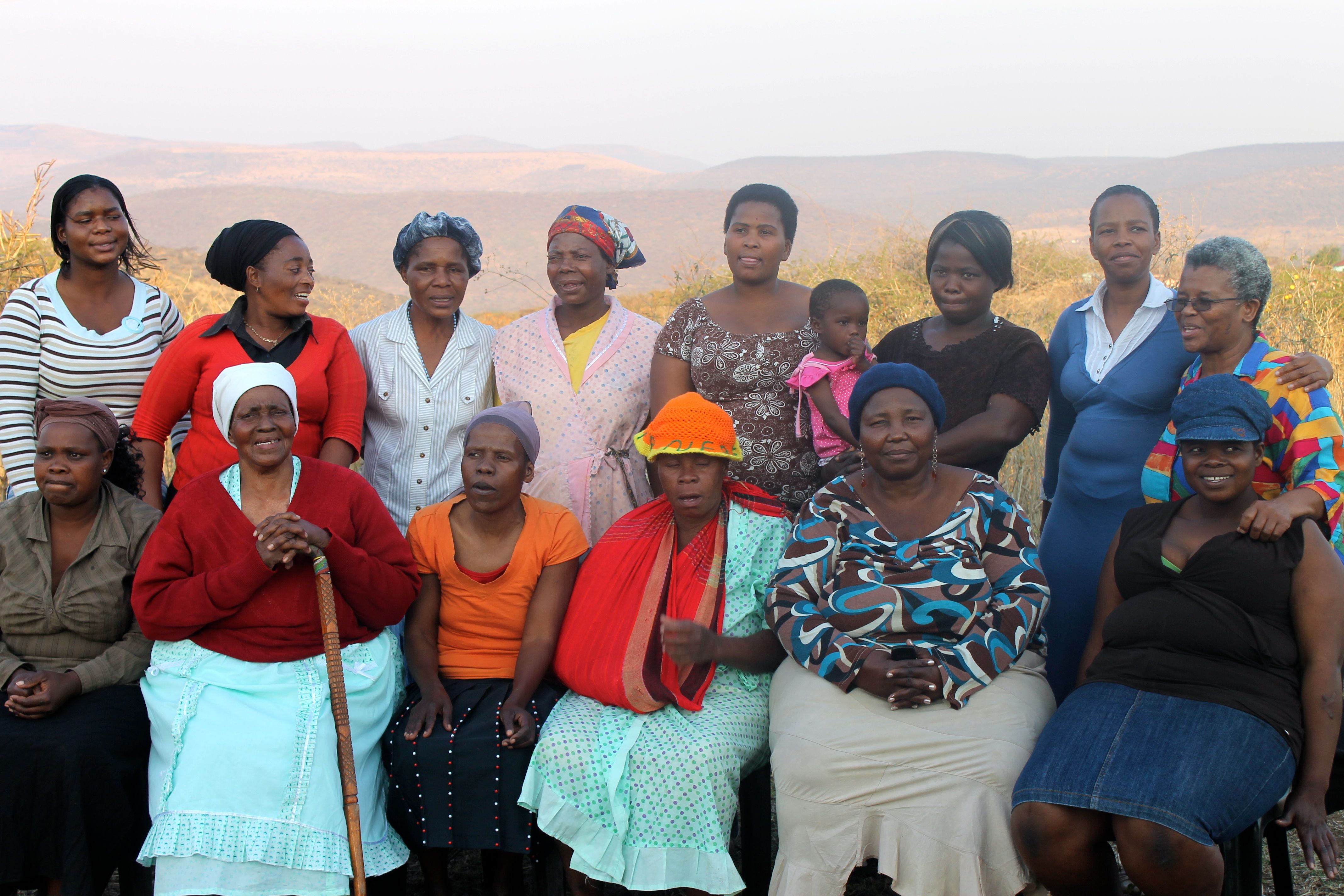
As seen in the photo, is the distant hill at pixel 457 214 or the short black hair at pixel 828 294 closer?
the short black hair at pixel 828 294

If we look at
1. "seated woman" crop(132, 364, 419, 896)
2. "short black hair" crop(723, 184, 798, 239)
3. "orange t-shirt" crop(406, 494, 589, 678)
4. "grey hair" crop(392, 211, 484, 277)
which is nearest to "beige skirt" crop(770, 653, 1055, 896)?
"orange t-shirt" crop(406, 494, 589, 678)

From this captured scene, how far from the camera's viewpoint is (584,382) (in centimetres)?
455

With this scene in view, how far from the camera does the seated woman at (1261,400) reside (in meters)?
3.18

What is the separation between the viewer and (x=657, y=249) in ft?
172

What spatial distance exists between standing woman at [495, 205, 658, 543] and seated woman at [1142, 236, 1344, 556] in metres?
2.11

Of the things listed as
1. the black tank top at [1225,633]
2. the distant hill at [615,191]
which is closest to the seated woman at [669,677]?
the black tank top at [1225,633]

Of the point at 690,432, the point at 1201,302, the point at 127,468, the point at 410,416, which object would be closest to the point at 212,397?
the point at 127,468

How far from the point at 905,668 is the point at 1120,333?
1.79m

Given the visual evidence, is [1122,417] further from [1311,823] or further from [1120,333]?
[1311,823]

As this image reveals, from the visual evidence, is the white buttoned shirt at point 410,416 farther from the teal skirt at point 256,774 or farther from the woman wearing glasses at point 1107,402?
the woman wearing glasses at point 1107,402

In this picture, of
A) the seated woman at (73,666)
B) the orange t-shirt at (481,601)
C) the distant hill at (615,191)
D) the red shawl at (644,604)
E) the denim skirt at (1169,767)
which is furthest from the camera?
the distant hill at (615,191)

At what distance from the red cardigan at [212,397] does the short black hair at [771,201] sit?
180cm

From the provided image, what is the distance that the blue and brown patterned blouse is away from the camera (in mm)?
3389

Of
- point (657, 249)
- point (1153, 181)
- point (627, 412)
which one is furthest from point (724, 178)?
point (627, 412)
